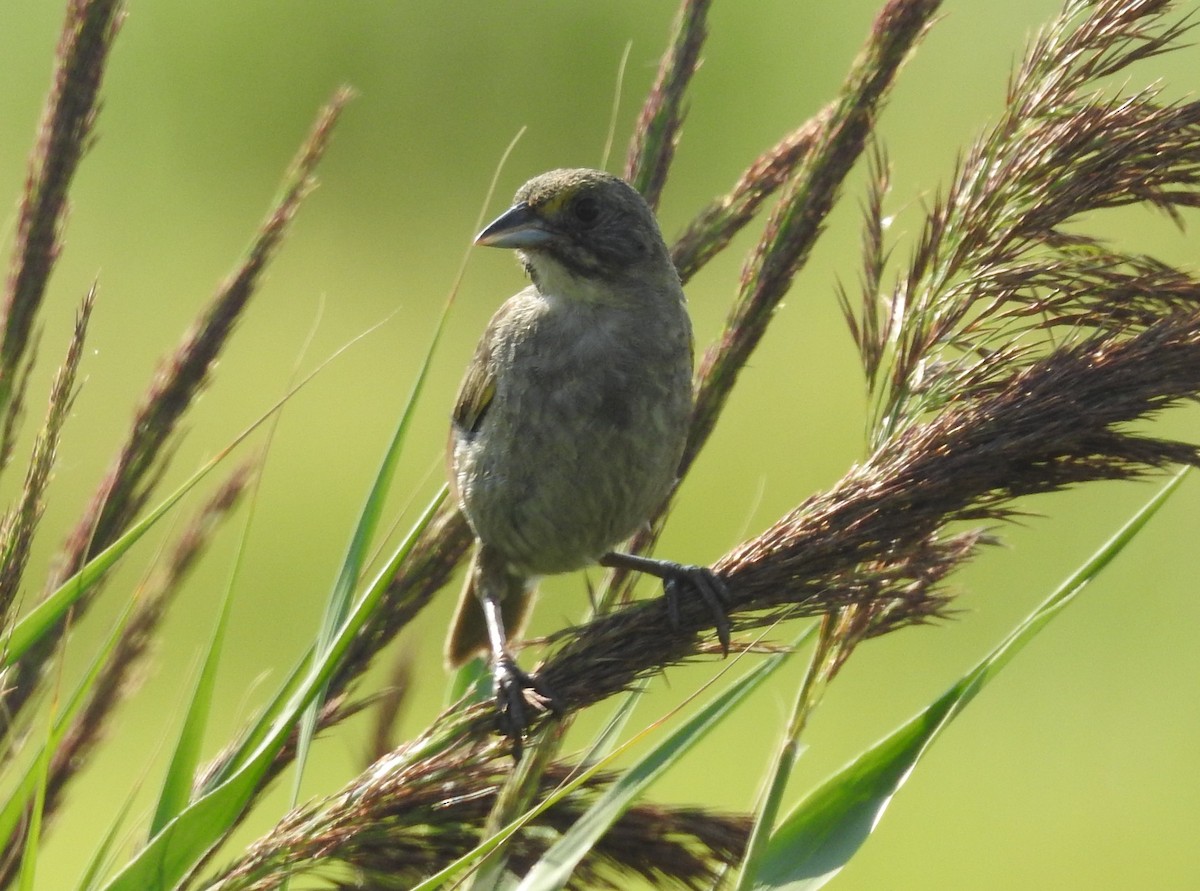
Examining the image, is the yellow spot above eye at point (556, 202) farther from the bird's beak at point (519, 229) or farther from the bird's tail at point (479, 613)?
the bird's tail at point (479, 613)

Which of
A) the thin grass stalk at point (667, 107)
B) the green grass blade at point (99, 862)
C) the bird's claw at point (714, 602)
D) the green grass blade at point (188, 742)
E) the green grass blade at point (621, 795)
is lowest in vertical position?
the green grass blade at point (621, 795)

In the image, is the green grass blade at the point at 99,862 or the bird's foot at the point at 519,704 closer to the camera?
the green grass blade at the point at 99,862

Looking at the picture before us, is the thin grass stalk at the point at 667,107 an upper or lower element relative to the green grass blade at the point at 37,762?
upper

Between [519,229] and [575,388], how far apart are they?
Answer: 1.12ft

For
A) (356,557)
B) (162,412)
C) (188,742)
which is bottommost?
(188,742)

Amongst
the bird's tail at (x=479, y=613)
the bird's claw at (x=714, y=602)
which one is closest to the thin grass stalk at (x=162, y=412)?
the bird's claw at (x=714, y=602)

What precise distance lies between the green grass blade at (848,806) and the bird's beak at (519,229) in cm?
156

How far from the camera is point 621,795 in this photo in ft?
5.48

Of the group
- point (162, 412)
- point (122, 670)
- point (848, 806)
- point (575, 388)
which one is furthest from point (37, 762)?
point (575, 388)

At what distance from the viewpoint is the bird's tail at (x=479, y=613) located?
3.47 metres

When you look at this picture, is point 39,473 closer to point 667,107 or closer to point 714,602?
point 714,602

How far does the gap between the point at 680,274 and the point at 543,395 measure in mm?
724

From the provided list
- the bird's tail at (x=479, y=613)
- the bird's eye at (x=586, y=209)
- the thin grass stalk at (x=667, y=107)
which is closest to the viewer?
the thin grass stalk at (x=667, y=107)

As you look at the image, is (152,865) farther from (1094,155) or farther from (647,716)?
(647,716)
